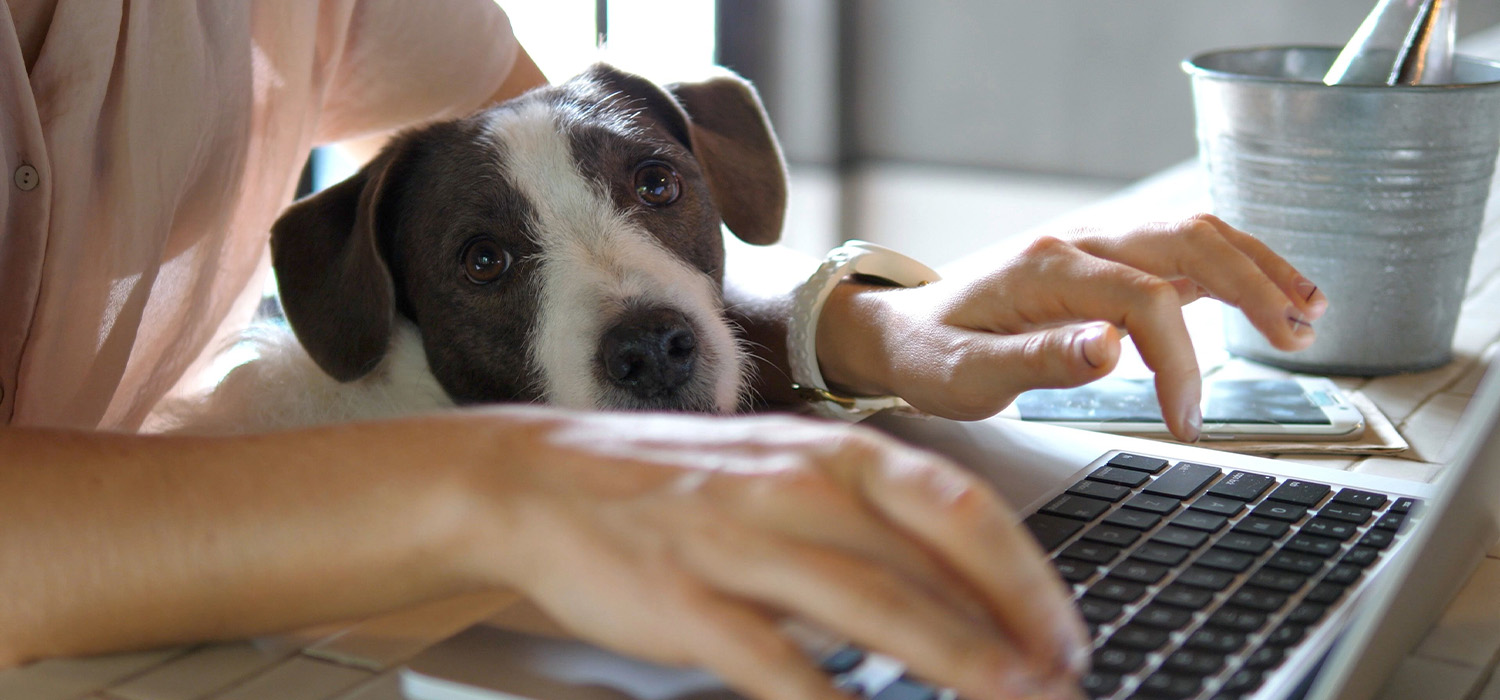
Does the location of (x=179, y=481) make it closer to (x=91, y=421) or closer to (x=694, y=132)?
(x=91, y=421)

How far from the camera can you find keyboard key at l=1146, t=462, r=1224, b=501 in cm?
62

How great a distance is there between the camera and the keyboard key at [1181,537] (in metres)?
0.55

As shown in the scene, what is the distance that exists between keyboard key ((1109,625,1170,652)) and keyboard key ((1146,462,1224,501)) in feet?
0.52

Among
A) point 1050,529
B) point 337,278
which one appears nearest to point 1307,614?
point 1050,529

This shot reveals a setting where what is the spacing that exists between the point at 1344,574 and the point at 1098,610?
0.12m

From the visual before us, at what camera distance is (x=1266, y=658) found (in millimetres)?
453

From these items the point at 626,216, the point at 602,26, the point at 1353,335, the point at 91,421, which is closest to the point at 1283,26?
the point at 602,26

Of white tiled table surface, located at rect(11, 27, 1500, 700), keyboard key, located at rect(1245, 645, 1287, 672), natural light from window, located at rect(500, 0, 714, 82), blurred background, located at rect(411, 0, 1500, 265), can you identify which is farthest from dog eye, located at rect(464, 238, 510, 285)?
blurred background, located at rect(411, 0, 1500, 265)

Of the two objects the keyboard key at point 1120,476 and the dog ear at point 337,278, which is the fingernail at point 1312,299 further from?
the dog ear at point 337,278

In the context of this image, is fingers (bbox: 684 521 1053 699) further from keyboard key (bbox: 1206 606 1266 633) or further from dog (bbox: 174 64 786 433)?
dog (bbox: 174 64 786 433)

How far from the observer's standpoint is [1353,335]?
3.12ft

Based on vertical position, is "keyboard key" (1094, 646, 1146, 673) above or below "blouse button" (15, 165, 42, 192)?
below

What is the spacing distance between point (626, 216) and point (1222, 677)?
0.55 m

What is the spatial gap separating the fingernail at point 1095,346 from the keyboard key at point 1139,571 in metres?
0.10
